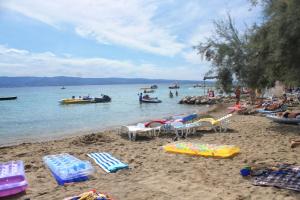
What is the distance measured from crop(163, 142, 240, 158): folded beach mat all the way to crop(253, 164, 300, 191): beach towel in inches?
71.4

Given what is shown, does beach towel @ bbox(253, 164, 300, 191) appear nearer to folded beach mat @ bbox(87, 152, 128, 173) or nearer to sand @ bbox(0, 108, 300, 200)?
sand @ bbox(0, 108, 300, 200)

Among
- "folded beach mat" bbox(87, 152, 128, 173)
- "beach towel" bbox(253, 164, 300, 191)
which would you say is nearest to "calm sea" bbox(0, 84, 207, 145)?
"folded beach mat" bbox(87, 152, 128, 173)

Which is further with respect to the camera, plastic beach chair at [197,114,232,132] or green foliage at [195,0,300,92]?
plastic beach chair at [197,114,232,132]

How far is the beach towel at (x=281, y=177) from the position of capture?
5.95 m

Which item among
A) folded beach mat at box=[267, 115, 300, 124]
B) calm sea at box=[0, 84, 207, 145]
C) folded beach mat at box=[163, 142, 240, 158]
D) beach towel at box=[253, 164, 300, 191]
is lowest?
calm sea at box=[0, 84, 207, 145]

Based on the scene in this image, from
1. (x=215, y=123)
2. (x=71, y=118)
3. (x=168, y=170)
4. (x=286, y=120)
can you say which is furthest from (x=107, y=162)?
(x=71, y=118)

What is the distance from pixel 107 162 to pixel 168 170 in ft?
5.77

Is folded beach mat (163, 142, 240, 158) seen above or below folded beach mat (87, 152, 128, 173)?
above

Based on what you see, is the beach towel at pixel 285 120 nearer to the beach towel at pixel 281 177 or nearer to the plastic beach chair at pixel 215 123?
the plastic beach chair at pixel 215 123

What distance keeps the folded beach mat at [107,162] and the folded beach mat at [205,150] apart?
1.76 m

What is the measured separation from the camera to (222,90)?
1786cm

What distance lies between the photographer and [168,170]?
24.7 ft

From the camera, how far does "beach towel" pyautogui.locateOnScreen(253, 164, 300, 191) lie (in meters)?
5.95

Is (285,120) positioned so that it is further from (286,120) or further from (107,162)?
(107,162)
